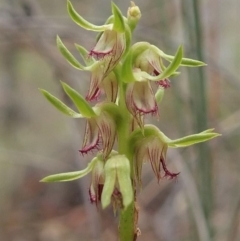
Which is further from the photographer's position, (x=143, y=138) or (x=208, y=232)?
(x=208, y=232)

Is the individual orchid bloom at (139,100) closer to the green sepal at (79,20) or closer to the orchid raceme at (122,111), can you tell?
the orchid raceme at (122,111)

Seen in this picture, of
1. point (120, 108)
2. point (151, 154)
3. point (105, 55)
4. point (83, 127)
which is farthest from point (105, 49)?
point (83, 127)

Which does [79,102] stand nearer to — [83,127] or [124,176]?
[124,176]

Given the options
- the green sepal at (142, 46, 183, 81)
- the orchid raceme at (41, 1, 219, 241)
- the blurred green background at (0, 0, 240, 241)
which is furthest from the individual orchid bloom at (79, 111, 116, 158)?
the blurred green background at (0, 0, 240, 241)

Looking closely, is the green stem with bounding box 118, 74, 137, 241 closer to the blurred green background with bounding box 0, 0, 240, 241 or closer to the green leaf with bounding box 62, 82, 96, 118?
the green leaf with bounding box 62, 82, 96, 118

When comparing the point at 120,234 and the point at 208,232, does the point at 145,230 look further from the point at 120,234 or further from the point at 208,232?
the point at 120,234

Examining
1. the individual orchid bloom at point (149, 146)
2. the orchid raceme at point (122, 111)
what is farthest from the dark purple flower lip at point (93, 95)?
the individual orchid bloom at point (149, 146)

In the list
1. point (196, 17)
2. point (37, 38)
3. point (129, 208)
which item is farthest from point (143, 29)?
point (129, 208)
